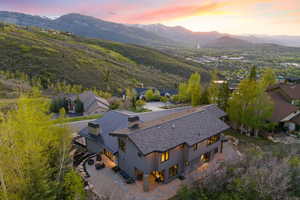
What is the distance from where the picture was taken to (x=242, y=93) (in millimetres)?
26562

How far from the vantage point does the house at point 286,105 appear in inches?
1163

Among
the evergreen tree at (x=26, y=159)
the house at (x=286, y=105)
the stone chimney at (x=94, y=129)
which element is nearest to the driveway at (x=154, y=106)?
the stone chimney at (x=94, y=129)

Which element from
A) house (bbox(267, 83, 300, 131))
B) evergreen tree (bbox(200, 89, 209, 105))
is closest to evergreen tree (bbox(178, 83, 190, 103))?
evergreen tree (bbox(200, 89, 209, 105))

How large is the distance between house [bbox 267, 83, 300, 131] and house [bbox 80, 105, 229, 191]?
15828 millimetres

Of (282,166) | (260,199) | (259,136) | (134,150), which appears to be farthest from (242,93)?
(134,150)

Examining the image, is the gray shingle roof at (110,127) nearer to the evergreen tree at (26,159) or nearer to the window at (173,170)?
the window at (173,170)

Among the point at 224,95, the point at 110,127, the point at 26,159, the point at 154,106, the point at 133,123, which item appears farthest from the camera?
the point at 154,106

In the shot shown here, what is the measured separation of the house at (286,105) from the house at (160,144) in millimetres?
15828

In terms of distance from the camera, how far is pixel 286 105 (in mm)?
31172

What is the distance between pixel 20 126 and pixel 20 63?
6046 cm

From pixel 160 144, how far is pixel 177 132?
2.65 m

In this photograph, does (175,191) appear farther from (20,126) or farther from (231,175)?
(20,126)

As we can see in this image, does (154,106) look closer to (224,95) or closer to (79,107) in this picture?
(79,107)

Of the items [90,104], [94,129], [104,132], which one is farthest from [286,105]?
[90,104]
